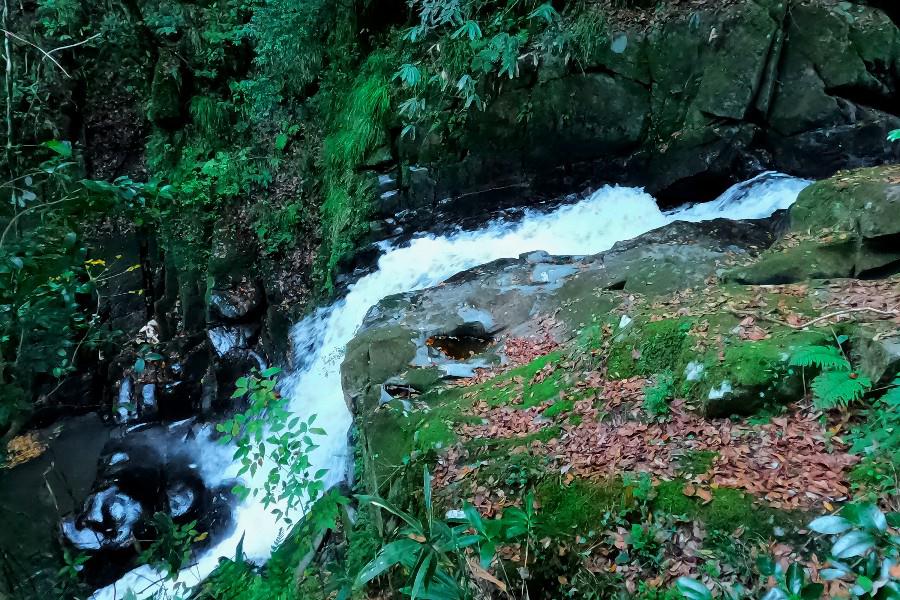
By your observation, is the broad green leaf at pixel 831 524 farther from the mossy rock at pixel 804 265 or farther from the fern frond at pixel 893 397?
the mossy rock at pixel 804 265

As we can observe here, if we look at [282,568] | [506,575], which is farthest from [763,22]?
[282,568]

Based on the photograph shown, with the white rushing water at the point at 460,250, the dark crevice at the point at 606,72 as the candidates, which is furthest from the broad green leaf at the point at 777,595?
the dark crevice at the point at 606,72

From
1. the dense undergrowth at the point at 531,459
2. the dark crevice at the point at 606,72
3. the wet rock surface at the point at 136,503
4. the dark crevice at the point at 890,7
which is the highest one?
the dark crevice at the point at 890,7

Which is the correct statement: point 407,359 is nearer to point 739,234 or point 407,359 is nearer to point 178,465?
point 739,234

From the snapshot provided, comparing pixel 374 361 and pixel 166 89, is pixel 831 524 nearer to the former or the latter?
pixel 374 361

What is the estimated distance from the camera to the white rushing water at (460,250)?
8.30 meters

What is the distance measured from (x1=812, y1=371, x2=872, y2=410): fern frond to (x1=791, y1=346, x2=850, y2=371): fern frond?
0.19 ft

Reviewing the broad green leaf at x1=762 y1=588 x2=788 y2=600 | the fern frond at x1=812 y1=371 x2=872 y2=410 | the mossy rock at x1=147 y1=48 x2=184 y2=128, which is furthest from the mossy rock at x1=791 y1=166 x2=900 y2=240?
the mossy rock at x1=147 y1=48 x2=184 y2=128

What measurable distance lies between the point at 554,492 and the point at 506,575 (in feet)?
2.20

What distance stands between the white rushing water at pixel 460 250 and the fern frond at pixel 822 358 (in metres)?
5.28

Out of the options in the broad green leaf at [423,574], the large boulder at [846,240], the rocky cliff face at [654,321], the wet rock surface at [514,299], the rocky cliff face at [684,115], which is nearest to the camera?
the broad green leaf at [423,574]

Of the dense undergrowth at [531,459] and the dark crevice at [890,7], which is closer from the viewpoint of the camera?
the dense undergrowth at [531,459]

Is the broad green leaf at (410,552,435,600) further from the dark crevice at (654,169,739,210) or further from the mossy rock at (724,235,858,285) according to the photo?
the dark crevice at (654,169,739,210)

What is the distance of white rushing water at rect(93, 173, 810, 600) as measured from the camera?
8305 millimetres
